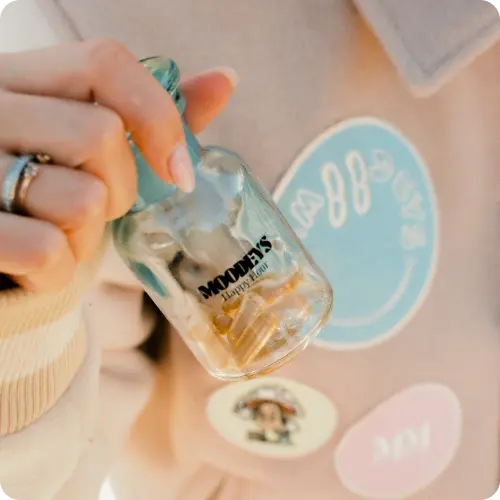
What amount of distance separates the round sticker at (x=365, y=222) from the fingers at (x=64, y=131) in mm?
198

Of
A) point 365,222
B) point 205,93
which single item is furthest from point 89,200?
point 365,222

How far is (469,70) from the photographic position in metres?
0.52

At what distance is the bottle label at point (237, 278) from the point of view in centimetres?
36

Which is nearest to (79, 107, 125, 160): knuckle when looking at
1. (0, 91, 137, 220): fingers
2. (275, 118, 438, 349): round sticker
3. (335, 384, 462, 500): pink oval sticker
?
(0, 91, 137, 220): fingers

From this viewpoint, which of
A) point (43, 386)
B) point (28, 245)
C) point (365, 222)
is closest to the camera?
point (28, 245)

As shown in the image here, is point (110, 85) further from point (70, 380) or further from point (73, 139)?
point (70, 380)

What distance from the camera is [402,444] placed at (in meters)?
0.58

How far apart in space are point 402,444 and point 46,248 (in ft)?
1.32

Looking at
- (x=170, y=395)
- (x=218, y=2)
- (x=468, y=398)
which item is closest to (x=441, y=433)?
(x=468, y=398)

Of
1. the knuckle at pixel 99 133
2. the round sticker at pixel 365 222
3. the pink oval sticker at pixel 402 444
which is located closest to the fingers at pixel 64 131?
the knuckle at pixel 99 133

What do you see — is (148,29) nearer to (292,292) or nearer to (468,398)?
(292,292)

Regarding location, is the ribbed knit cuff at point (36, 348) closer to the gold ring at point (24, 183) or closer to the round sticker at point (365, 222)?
the gold ring at point (24, 183)

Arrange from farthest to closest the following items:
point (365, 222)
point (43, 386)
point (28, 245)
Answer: point (365, 222) < point (43, 386) < point (28, 245)

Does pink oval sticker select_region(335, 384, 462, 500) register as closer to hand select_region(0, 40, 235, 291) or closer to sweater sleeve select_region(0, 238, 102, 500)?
sweater sleeve select_region(0, 238, 102, 500)
